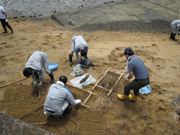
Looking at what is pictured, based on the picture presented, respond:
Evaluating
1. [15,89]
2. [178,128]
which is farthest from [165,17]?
[15,89]

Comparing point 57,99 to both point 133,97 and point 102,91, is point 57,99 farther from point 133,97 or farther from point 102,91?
point 133,97

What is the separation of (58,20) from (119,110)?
750 centimetres

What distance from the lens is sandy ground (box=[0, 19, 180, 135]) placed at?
3406 millimetres

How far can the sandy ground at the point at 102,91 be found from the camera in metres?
3.41

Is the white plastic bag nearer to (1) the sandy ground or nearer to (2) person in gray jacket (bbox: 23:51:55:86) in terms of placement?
(1) the sandy ground

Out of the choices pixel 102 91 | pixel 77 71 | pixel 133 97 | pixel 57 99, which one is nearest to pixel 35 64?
pixel 57 99

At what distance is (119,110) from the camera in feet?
12.3

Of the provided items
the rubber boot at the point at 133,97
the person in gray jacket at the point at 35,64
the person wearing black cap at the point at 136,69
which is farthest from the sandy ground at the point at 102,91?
the person wearing black cap at the point at 136,69

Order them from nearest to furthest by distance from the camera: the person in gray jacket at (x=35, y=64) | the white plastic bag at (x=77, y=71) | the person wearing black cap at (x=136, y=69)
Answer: the person wearing black cap at (x=136, y=69), the person in gray jacket at (x=35, y=64), the white plastic bag at (x=77, y=71)

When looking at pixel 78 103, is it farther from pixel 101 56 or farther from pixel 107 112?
pixel 101 56

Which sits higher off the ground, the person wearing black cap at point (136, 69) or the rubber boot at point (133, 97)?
the person wearing black cap at point (136, 69)

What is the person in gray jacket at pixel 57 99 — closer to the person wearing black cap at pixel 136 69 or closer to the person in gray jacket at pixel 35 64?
the person in gray jacket at pixel 35 64

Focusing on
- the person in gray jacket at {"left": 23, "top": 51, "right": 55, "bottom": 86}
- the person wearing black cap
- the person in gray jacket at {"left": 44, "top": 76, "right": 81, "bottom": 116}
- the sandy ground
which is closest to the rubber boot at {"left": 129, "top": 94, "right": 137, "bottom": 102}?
the sandy ground

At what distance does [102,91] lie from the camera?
4.31 m
